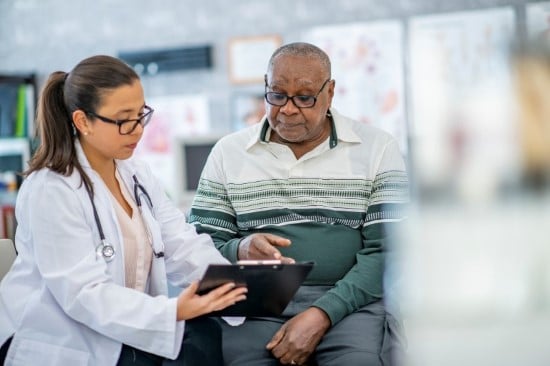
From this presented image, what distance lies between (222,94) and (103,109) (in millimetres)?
3286

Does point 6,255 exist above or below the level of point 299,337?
above

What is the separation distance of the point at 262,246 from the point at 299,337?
239mm

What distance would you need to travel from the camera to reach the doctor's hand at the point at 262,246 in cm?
185

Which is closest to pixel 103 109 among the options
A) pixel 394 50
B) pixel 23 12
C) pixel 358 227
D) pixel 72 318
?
pixel 72 318

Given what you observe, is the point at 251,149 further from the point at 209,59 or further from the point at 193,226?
the point at 209,59

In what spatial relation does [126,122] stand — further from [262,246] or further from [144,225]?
[262,246]

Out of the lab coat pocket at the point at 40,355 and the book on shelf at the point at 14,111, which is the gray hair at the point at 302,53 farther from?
the book on shelf at the point at 14,111

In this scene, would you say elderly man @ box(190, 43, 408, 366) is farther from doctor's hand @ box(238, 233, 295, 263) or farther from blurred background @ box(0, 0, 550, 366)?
blurred background @ box(0, 0, 550, 366)

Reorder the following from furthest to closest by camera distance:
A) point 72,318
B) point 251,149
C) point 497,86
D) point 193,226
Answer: point 497,86
point 251,149
point 193,226
point 72,318

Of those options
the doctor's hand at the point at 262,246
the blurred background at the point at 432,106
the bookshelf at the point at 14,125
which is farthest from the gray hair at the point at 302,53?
the bookshelf at the point at 14,125

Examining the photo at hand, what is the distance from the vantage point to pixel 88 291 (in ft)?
5.09

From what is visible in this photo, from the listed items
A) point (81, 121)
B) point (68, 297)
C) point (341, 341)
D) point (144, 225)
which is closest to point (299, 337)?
point (341, 341)

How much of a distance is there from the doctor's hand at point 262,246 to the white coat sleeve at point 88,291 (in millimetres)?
347

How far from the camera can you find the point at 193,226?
6.63 ft
